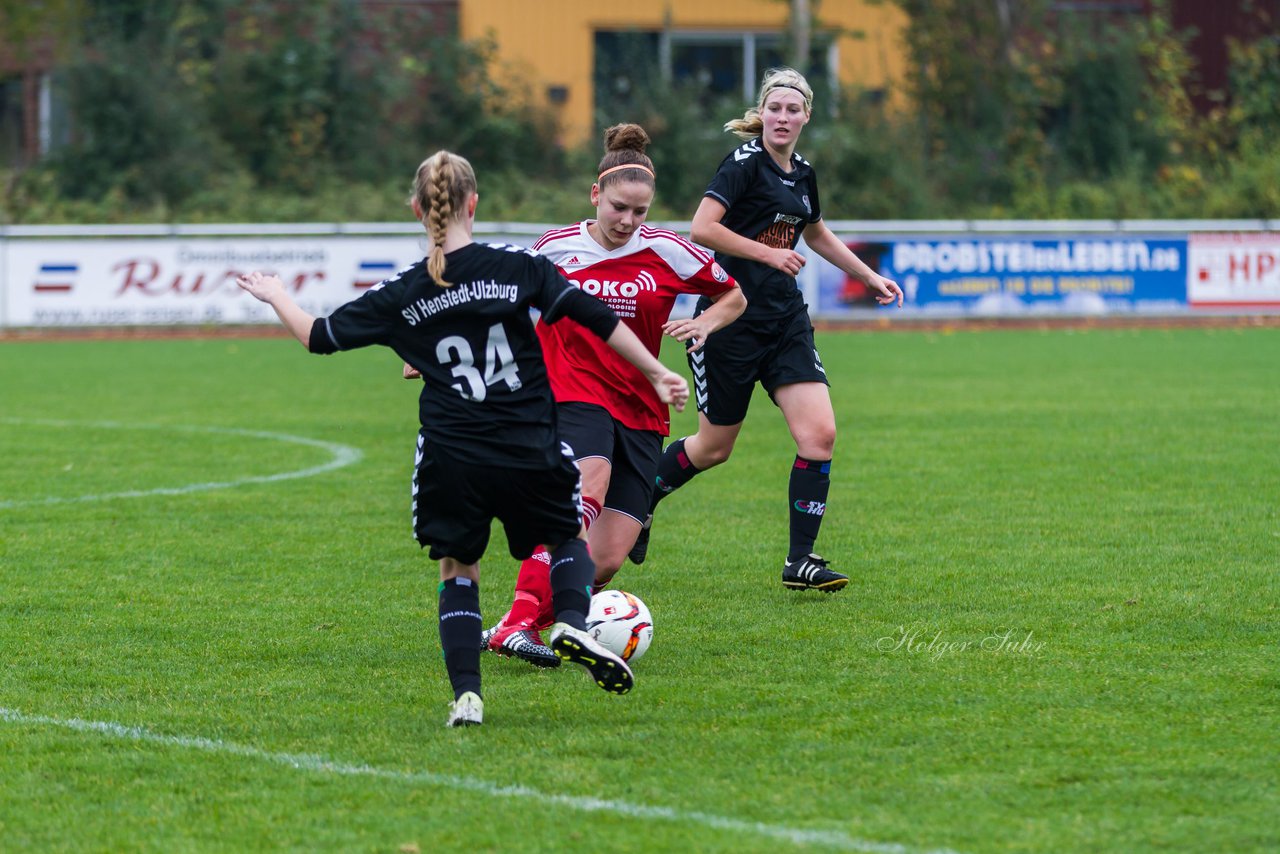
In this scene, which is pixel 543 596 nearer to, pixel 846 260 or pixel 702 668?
pixel 702 668

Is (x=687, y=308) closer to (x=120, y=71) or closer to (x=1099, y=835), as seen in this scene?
(x=120, y=71)

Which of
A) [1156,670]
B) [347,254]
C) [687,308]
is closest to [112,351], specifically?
[347,254]

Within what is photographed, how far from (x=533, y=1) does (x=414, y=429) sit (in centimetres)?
2260

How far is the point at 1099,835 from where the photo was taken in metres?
3.72

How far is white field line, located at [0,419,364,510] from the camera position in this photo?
30.3ft

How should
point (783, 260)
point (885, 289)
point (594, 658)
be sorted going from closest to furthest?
point (594, 658) → point (783, 260) → point (885, 289)

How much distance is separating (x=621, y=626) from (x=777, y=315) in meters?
1.82

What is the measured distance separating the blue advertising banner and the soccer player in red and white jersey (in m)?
17.6

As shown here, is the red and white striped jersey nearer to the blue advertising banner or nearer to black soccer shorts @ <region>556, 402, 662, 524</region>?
black soccer shorts @ <region>556, 402, 662, 524</region>

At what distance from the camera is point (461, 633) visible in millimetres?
4812

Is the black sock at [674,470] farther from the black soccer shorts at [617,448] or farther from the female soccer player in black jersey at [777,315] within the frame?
the black soccer shorts at [617,448]

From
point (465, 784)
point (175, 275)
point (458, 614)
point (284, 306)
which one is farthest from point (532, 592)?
point (175, 275)

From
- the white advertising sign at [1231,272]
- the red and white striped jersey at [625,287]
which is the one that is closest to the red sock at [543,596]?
the red and white striped jersey at [625,287]

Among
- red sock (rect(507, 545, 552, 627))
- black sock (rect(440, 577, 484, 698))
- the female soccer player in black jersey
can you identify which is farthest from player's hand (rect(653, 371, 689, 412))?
the female soccer player in black jersey
